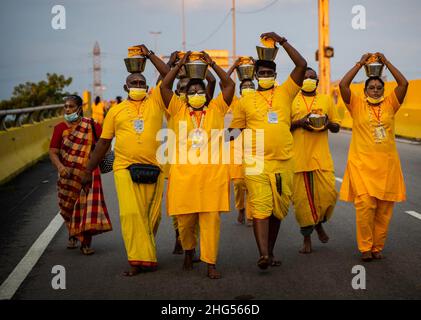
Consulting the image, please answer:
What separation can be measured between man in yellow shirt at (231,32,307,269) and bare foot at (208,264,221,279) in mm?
616

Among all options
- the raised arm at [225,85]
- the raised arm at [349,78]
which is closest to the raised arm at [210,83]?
the raised arm at [225,85]

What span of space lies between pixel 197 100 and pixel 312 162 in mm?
2030

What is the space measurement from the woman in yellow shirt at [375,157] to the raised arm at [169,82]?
1837 millimetres

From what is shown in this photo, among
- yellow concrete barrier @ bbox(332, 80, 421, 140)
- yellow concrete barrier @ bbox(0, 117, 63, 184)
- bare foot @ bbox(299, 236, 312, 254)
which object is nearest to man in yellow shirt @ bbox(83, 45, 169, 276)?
bare foot @ bbox(299, 236, 312, 254)

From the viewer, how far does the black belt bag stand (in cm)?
811

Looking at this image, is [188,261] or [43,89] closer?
[188,261]

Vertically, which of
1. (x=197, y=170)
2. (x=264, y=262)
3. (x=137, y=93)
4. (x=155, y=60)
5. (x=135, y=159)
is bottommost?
(x=264, y=262)

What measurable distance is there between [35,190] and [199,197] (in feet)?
25.6

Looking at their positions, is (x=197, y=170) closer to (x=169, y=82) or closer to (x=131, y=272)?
(x=169, y=82)

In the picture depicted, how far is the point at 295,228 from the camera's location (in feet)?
34.4

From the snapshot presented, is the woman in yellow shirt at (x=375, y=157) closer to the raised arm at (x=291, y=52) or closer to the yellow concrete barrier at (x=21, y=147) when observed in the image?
the raised arm at (x=291, y=52)

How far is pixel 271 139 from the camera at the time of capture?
8180mm

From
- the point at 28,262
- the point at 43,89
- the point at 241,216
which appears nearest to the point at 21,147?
the point at 241,216

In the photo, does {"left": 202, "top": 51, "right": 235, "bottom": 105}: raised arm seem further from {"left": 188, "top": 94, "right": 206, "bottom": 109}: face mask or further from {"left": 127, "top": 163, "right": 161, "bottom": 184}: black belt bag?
{"left": 127, "top": 163, "right": 161, "bottom": 184}: black belt bag
